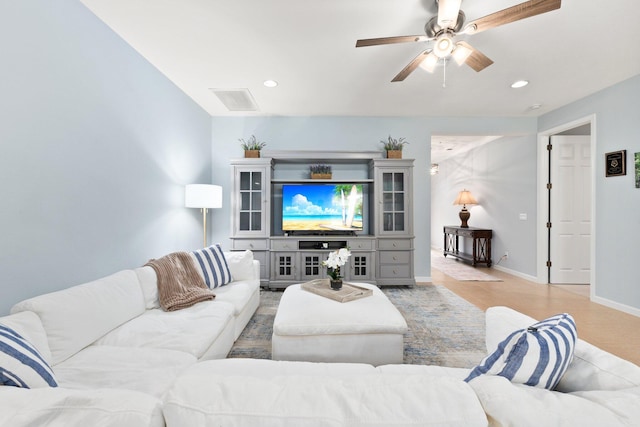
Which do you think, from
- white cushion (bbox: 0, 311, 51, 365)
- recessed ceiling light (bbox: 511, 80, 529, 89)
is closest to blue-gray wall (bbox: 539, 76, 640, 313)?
recessed ceiling light (bbox: 511, 80, 529, 89)

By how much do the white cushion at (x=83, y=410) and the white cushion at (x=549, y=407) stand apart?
2.30 feet

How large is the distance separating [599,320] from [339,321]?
3.02 metres

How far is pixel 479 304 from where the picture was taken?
131 inches

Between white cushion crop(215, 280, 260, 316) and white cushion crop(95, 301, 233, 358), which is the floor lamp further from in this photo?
white cushion crop(95, 301, 233, 358)

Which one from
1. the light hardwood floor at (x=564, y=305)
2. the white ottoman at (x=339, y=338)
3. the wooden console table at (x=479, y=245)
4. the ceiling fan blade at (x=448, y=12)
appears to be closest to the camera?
the ceiling fan blade at (x=448, y=12)

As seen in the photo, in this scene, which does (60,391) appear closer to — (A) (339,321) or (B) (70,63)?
(A) (339,321)

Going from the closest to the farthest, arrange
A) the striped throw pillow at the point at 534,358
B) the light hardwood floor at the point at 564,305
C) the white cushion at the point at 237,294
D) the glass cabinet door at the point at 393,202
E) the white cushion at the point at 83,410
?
the white cushion at the point at 83,410
the striped throw pillow at the point at 534,358
the white cushion at the point at 237,294
the light hardwood floor at the point at 564,305
the glass cabinet door at the point at 393,202

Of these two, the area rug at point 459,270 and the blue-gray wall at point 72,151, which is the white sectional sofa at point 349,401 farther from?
the area rug at point 459,270


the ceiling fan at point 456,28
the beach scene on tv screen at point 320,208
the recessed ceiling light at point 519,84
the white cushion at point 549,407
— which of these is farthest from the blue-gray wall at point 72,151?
the recessed ceiling light at point 519,84

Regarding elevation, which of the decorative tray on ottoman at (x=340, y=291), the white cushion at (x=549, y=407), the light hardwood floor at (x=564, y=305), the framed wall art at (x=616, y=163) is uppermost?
the framed wall art at (x=616, y=163)

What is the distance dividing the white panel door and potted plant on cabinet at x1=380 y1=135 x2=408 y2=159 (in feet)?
7.78

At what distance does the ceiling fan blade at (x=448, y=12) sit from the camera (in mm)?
1712

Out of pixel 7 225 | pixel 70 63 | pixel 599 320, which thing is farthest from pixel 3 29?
pixel 599 320

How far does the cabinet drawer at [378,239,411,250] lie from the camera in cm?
400
